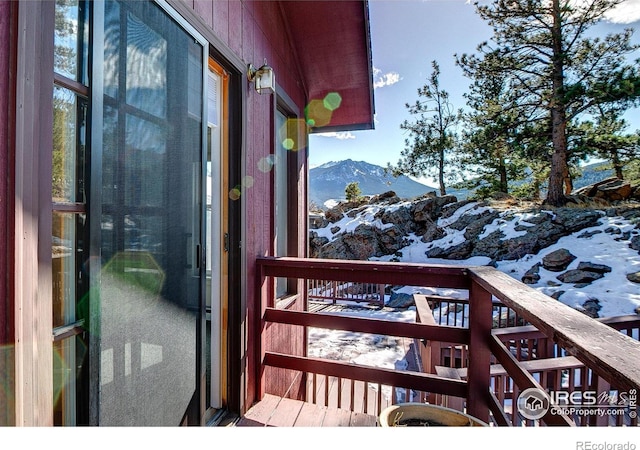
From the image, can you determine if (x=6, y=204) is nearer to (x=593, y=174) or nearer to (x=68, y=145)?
(x=68, y=145)

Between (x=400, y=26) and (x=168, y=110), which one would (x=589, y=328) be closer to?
(x=168, y=110)

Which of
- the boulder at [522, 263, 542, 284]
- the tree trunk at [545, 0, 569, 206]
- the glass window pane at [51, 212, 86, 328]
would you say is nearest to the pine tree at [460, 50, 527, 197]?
the tree trunk at [545, 0, 569, 206]

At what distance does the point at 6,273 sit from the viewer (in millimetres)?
798

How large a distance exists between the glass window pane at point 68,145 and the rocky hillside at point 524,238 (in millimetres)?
7370

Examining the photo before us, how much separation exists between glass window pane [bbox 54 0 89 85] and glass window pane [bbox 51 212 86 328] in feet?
1.50

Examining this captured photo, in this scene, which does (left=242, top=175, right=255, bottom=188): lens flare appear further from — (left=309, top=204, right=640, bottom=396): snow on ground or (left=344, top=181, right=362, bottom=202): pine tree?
(left=344, top=181, right=362, bottom=202): pine tree

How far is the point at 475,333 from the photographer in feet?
5.58

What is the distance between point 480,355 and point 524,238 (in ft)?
27.3

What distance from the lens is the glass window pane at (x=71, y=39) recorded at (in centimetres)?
94

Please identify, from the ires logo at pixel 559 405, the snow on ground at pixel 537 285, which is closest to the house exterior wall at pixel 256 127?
the ires logo at pixel 559 405

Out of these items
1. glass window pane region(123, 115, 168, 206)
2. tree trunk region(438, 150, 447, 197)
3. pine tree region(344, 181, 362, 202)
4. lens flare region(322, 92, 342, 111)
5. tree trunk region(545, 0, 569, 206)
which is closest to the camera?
glass window pane region(123, 115, 168, 206)

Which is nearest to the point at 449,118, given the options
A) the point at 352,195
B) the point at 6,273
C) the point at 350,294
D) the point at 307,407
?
the point at 352,195

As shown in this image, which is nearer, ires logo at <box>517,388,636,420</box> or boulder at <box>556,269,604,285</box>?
ires logo at <box>517,388,636,420</box>

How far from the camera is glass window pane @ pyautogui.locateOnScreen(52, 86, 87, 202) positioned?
94cm
